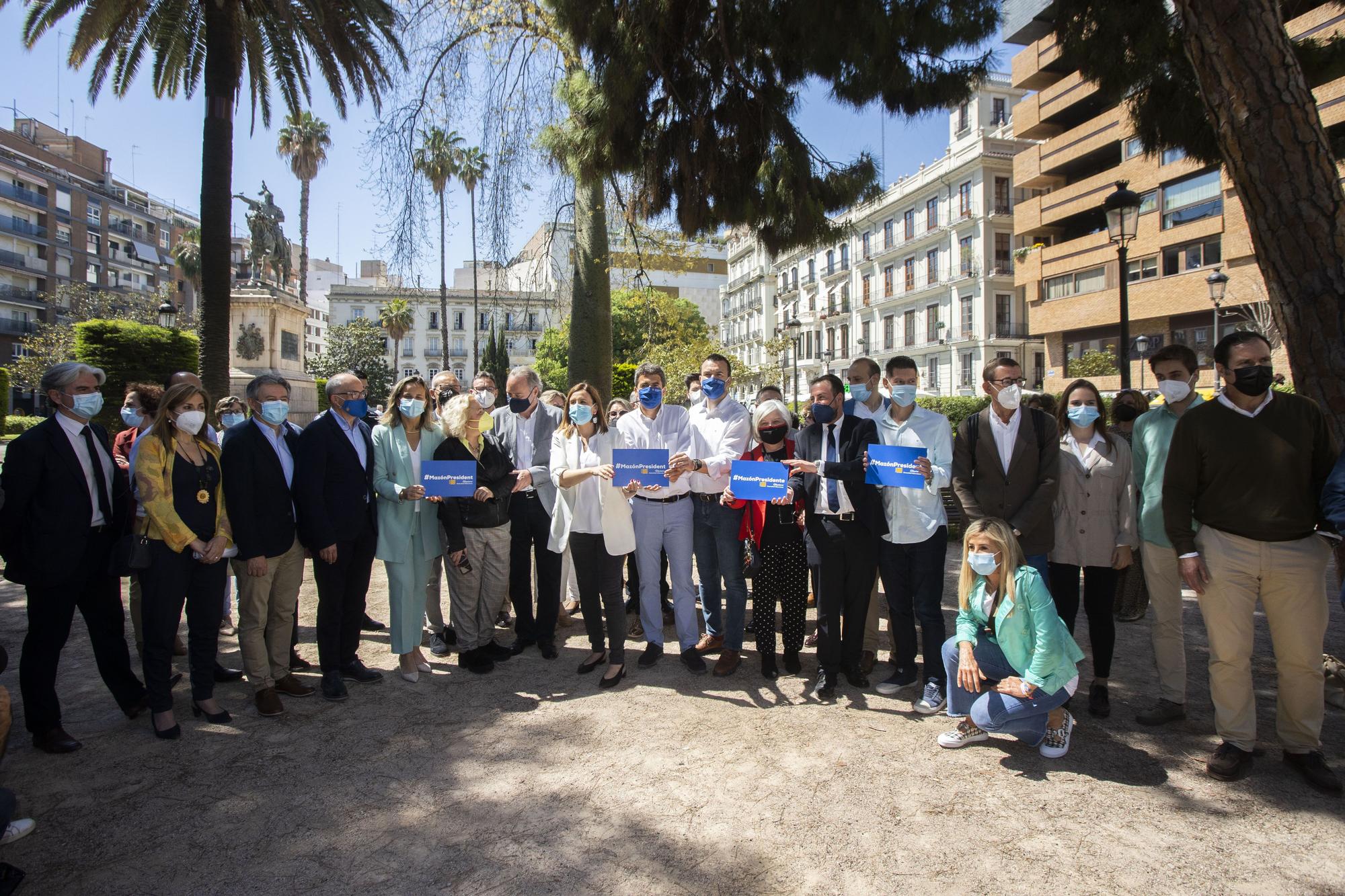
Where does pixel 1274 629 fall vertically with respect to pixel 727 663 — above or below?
above

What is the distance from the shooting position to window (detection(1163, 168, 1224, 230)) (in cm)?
2694

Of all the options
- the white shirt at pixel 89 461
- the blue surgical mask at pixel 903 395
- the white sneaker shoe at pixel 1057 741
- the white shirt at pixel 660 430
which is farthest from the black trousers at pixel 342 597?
the white sneaker shoe at pixel 1057 741

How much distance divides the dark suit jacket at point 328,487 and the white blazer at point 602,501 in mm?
1283

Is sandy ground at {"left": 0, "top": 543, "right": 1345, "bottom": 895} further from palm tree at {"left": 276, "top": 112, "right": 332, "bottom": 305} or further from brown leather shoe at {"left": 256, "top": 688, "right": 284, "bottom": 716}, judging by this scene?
palm tree at {"left": 276, "top": 112, "right": 332, "bottom": 305}

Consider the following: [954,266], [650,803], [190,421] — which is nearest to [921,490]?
[650,803]

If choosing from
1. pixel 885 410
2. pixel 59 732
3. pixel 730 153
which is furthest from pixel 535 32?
pixel 59 732

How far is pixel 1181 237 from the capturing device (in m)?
28.3

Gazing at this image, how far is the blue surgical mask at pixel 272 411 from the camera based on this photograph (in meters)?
4.73

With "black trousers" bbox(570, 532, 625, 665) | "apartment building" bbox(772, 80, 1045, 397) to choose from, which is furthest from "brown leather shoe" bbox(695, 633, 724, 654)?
"apartment building" bbox(772, 80, 1045, 397)

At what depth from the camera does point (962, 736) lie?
13.1 feet

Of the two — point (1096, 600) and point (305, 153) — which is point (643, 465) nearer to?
point (1096, 600)

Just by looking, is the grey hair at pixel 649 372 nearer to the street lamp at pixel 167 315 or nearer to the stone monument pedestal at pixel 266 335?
the street lamp at pixel 167 315

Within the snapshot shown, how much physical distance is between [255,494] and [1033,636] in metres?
4.52

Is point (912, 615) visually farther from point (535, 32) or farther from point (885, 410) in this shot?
point (535, 32)
